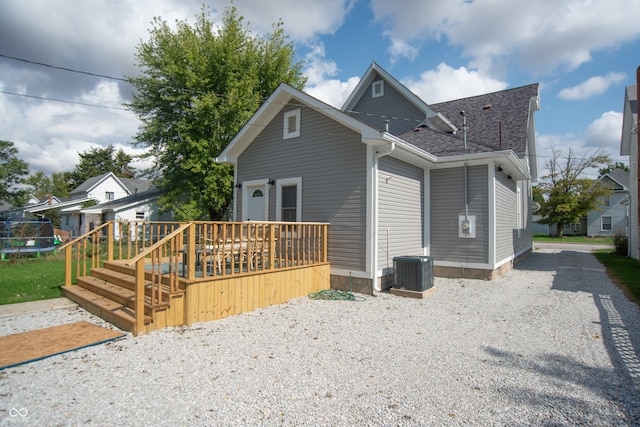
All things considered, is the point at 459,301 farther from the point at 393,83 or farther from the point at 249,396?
the point at 393,83

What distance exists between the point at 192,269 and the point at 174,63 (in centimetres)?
1711

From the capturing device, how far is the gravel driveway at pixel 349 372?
9.04 ft

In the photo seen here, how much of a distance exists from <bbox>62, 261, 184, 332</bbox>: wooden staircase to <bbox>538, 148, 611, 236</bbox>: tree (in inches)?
1358

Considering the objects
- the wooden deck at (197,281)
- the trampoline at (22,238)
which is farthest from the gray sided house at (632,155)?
the trampoline at (22,238)

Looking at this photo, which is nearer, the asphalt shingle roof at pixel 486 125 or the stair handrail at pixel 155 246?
the stair handrail at pixel 155 246

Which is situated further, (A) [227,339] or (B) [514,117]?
(B) [514,117]

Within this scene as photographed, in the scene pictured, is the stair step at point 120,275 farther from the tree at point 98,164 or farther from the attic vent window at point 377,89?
the tree at point 98,164

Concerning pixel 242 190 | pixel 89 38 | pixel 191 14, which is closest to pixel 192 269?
pixel 242 190

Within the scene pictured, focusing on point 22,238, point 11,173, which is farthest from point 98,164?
point 22,238

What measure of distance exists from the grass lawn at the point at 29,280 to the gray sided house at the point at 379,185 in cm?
474

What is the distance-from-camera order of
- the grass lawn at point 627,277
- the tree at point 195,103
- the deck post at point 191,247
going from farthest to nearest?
the tree at point 195,103 < the grass lawn at point 627,277 < the deck post at point 191,247

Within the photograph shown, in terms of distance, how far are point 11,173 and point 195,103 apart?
2301cm

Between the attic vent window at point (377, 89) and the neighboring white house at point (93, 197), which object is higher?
the attic vent window at point (377, 89)

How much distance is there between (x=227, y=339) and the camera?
4562 mm
